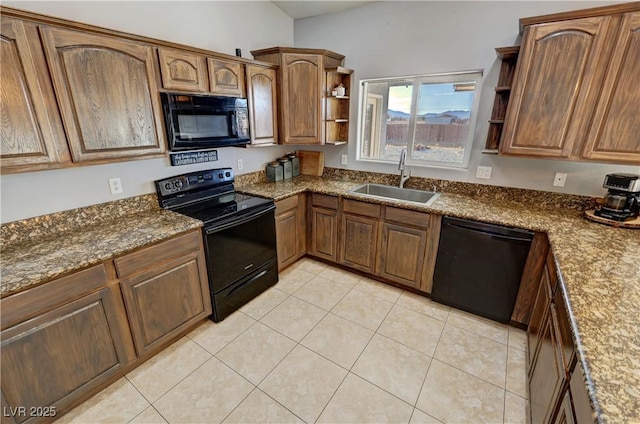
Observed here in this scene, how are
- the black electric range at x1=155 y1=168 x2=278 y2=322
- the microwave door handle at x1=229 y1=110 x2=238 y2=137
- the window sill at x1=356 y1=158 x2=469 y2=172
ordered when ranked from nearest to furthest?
1. the black electric range at x1=155 y1=168 x2=278 y2=322
2. the microwave door handle at x1=229 y1=110 x2=238 y2=137
3. the window sill at x1=356 y1=158 x2=469 y2=172

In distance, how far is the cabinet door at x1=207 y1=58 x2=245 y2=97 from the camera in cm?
217

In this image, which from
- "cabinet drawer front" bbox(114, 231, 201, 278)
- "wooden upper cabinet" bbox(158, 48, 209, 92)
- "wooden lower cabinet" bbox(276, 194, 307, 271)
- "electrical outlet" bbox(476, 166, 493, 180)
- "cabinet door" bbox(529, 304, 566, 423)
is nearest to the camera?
"cabinet door" bbox(529, 304, 566, 423)

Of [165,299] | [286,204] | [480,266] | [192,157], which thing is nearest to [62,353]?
[165,299]

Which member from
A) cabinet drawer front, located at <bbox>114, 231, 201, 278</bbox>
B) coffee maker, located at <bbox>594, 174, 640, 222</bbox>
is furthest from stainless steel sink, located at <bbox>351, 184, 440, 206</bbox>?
cabinet drawer front, located at <bbox>114, 231, 201, 278</bbox>

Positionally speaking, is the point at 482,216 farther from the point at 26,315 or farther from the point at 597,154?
the point at 26,315

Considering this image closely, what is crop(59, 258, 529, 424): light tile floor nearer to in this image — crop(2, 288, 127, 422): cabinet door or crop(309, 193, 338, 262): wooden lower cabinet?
crop(2, 288, 127, 422): cabinet door

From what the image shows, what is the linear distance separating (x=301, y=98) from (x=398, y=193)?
138 cm

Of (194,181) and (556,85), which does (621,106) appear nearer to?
(556,85)

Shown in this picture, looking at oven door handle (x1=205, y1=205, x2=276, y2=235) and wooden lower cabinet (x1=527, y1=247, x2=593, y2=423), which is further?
oven door handle (x1=205, y1=205, x2=276, y2=235)

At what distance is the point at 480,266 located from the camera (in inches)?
85.4

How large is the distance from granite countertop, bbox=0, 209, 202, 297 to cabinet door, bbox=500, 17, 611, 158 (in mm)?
2412

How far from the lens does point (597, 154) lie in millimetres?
1832

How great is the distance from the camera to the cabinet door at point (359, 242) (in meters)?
2.66

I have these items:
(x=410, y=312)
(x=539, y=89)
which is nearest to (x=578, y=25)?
→ (x=539, y=89)
